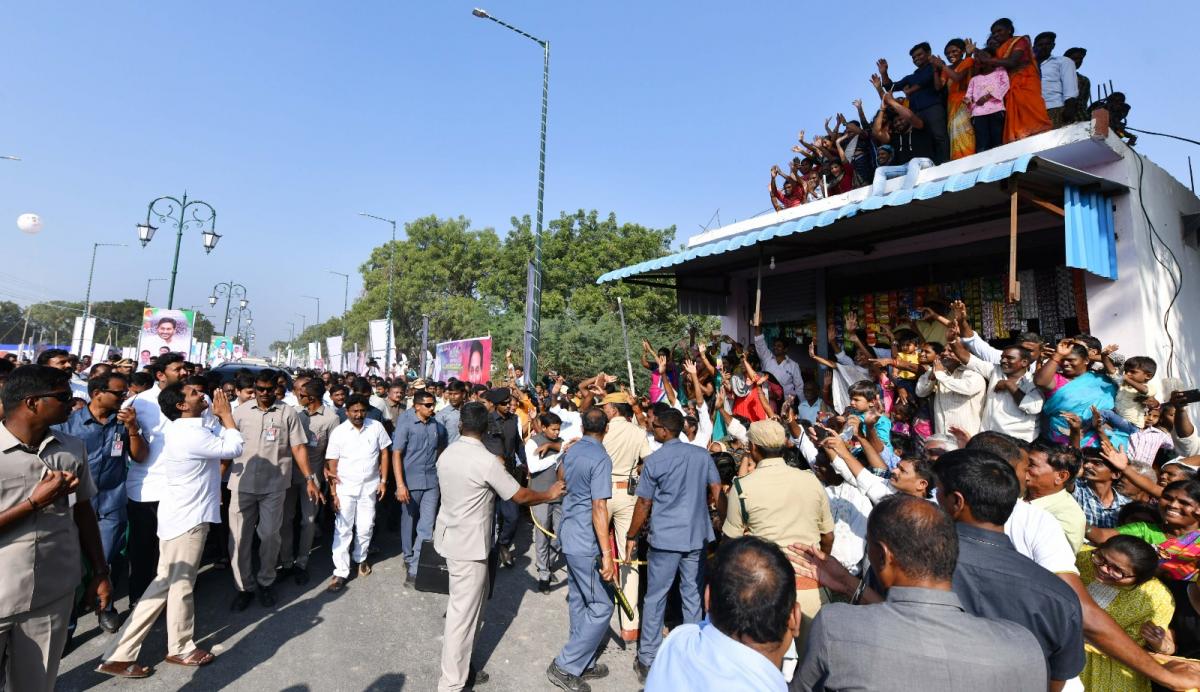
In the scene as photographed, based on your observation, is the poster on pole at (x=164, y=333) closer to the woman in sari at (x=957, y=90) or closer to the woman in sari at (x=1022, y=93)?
the woman in sari at (x=957, y=90)

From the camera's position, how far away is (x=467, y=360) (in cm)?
1503

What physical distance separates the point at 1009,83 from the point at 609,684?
8.08m

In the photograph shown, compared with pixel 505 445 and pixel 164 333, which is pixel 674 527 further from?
pixel 164 333

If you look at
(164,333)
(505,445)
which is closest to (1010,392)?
(505,445)

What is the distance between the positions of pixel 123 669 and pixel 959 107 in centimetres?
1038

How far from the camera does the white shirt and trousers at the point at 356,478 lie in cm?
593

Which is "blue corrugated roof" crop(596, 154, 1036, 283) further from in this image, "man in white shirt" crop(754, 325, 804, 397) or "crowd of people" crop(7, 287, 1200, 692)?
"man in white shirt" crop(754, 325, 804, 397)

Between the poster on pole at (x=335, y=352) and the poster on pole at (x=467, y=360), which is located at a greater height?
the poster on pole at (x=335, y=352)

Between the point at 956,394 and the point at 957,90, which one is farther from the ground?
the point at 957,90

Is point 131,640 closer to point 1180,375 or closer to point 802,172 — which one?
point 1180,375

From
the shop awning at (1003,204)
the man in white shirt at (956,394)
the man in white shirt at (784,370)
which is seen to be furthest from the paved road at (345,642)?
the shop awning at (1003,204)

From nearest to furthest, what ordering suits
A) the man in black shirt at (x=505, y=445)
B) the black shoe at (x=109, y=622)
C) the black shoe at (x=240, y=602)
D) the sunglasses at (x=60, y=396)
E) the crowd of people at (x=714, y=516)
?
the crowd of people at (x=714, y=516), the sunglasses at (x=60, y=396), the black shoe at (x=109, y=622), the black shoe at (x=240, y=602), the man in black shirt at (x=505, y=445)

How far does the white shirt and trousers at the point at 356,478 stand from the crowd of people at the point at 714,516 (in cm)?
3

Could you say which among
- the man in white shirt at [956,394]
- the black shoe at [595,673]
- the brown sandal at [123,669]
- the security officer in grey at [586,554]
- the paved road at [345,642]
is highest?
the man in white shirt at [956,394]
